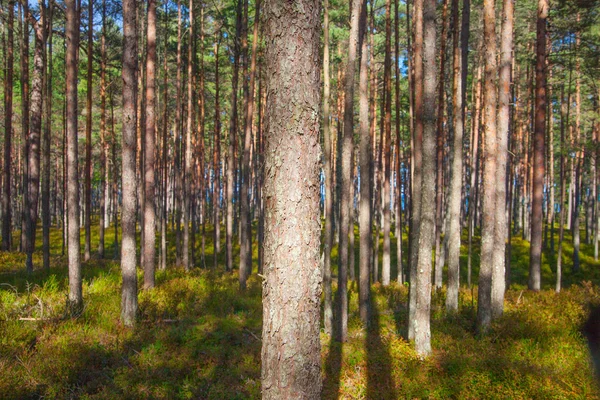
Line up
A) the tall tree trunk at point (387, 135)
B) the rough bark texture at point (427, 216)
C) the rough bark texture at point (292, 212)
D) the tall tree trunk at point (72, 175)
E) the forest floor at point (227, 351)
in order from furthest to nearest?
the tall tree trunk at point (387, 135) → the tall tree trunk at point (72, 175) → the rough bark texture at point (427, 216) → the forest floor at point (227, 351) → the rough bark texture at point (292, 212)

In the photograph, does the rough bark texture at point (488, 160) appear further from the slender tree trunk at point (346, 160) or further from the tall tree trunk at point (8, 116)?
the tall tree trunk at point (8, 116)

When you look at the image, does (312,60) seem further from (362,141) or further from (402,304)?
(402,304)

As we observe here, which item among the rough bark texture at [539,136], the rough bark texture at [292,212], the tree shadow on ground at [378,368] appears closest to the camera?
the rough bark texture at [292,212]

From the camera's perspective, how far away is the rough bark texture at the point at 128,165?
27.8 feet

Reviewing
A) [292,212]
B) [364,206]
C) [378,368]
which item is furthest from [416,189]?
[292,212]

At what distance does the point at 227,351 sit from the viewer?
7.79 meters

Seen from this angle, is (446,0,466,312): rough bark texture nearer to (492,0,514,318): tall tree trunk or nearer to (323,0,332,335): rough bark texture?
(492,0,514,318): tall tree trunk

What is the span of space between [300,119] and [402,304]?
11.5 metres

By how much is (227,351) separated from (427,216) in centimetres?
484

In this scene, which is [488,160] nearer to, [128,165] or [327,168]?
[327,168]

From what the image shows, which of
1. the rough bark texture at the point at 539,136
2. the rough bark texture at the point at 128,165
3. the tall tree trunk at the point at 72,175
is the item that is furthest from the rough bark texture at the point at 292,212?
the rough bark texture at the point at 539,136

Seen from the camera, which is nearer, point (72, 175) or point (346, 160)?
point (72, 175)

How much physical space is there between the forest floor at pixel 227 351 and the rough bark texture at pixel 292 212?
4.22 metres

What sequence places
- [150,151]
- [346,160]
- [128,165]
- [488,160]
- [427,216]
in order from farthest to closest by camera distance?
[150,151] < [346,160] < [488,160] < [128,165] < [427,216]
